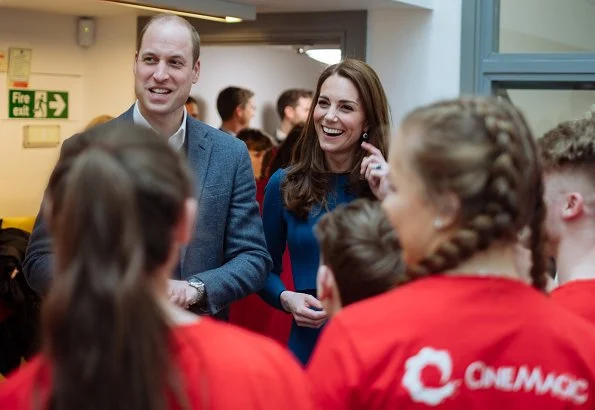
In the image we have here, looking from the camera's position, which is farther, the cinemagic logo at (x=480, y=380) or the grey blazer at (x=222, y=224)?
the grey blazer at (x=222, y=224)

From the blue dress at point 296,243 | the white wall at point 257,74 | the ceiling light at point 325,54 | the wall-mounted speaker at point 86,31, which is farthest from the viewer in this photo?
the white wall at point 257,74

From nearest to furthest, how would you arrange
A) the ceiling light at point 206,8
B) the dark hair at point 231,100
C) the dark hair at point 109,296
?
the dark hair at point 109,296 → the ceiling light at point 206,8 → the dark hair at point 231,100

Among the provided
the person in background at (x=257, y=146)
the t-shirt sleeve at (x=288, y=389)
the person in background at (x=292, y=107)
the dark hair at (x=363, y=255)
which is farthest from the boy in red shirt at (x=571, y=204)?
the person in background at (x=292, y=107)

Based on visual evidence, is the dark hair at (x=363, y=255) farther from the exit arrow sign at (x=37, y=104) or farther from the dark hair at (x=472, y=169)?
the exit arrow sign at (x=37, y=104)

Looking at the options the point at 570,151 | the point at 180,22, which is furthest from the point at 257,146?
the point at 570,151

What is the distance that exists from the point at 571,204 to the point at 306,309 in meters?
0.95

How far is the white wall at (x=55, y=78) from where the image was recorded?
5.00 meters

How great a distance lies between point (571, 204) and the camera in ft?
6.30

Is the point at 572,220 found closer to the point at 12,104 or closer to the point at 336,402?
the point at 336,402

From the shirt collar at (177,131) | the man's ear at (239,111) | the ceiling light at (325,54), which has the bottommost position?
the shirt collar at (177,131)

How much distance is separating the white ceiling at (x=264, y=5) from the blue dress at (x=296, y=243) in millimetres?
1408

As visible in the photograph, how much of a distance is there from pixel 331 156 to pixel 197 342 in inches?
68.2

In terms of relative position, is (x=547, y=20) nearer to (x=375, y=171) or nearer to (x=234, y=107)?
(x=375, y=171)

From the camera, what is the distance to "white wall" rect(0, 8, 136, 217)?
5000 millimetres
